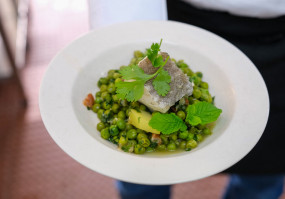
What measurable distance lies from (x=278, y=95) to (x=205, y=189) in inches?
41.1

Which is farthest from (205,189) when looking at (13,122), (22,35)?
(22,35)

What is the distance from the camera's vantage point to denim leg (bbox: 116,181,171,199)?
173 centimetres

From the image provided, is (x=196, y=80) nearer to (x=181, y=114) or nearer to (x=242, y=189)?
(x=181, y=114)

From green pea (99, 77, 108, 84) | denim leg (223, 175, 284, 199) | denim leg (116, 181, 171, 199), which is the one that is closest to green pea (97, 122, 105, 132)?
green pea (99, 77, 108, 84)

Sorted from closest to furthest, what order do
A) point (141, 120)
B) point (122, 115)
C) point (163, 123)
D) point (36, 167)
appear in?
point (163, 123) → point (141, 120) → point (122, 115) → point (36, 167)

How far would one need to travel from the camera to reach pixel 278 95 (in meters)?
1.55

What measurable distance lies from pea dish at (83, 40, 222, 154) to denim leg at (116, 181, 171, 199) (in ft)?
1.85

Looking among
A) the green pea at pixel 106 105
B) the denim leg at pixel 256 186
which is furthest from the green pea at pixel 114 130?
the denim leg at pixel 256 186

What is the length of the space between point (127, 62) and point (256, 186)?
3.67ft

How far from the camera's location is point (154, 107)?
118 cm

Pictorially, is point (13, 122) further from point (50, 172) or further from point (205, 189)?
point (205, 189)

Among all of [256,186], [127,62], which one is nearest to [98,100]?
[127,62]

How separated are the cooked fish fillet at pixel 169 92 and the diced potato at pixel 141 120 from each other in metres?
0.05

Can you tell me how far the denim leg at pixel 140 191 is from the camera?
1.73 meters
